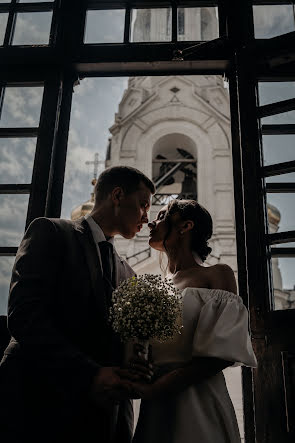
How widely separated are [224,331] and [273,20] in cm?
240

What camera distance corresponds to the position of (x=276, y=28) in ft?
12.0

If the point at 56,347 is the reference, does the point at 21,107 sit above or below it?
above

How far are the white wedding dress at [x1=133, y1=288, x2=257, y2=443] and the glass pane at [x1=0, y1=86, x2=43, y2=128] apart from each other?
1.76 m

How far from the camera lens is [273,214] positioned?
311 cm

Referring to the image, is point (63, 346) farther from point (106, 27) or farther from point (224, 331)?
point (106, 27)

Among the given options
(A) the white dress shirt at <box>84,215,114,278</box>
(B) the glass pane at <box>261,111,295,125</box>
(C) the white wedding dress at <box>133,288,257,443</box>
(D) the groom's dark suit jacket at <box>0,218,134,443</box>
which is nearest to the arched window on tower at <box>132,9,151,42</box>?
(B) the glass pane at <box>261,111,295,125</box>

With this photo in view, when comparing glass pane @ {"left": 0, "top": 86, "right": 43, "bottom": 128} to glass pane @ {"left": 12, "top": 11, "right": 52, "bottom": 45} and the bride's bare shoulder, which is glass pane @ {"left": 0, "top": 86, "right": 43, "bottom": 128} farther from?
the bride's bare shoulder

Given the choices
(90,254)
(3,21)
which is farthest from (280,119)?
(3,21)

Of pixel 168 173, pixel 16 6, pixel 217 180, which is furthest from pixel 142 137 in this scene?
pixel 16 6

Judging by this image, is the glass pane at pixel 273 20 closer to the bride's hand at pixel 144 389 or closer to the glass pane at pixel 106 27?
the glass pane at pixel 106 27

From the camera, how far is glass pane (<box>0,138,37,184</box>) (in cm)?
332

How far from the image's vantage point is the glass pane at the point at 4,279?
302 centimetres

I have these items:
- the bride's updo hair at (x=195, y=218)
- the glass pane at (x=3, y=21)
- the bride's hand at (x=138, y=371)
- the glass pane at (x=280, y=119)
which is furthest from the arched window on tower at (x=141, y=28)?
the bride's hand at (x=138, y=371)

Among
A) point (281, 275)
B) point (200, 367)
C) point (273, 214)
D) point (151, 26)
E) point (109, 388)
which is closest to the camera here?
point (109, 388)
